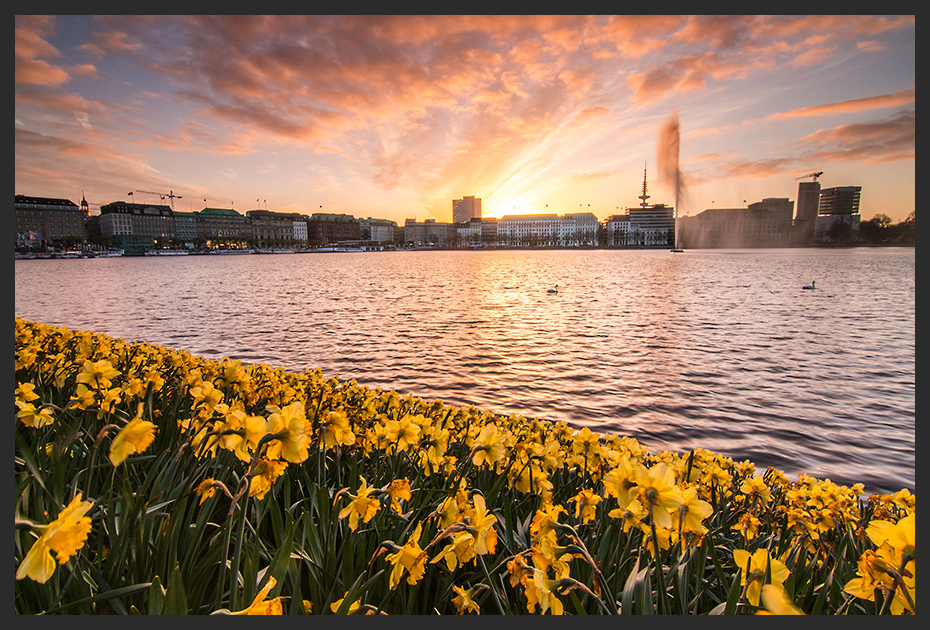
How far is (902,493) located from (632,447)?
7.53 ft

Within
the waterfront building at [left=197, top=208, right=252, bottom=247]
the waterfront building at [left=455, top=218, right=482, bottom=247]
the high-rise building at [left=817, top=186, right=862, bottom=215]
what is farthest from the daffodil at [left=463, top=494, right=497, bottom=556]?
the waterfront building at [left=197, top=208, right=252, bottom=247]

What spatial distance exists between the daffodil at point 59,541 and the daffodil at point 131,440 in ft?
1.26

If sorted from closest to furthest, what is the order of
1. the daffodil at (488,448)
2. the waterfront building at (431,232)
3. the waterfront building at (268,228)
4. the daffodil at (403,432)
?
the daffodil at (488,448) < the daffodil at (403,432) < the waterfront building at (431,232) < the waterfront building at (268,228)

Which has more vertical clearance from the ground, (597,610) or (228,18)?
(228,18)

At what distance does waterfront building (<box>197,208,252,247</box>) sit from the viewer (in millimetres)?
166000

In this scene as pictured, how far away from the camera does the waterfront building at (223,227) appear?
16600 centimetres

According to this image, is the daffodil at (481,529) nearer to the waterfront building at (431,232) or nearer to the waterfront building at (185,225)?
the waterfront building at (431,232)

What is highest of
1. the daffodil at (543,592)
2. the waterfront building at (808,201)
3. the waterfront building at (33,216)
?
the waterfront building at (808,201)

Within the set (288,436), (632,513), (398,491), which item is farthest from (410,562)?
(632,513)

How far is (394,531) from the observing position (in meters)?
2.20

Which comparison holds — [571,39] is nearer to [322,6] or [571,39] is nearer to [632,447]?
[322,6]

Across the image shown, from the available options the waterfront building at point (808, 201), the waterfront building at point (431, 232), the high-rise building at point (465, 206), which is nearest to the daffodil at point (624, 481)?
the waterfront building at point (808, 201)

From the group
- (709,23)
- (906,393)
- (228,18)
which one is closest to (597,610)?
(709,23)

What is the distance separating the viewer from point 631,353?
49.2ft
